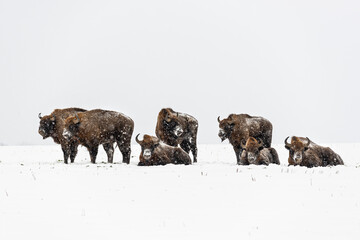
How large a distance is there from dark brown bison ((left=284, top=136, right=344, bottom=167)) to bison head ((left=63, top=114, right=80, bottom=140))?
325 inches

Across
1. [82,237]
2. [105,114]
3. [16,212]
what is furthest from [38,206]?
[105,114]

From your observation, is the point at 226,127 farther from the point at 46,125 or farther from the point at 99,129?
the point at 46,125

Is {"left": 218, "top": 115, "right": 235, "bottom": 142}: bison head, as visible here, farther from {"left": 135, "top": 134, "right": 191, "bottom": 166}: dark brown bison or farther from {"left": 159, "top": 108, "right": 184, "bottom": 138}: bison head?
{"left": 135, "top": 134, "right": 191, "bottom": 166}: dark brown bison

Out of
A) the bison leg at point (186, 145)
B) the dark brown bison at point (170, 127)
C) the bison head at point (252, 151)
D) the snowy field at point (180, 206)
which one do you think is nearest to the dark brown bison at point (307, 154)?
the bison head at point (252, 151)

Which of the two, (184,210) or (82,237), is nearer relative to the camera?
(82,237)

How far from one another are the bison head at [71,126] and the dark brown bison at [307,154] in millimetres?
8256

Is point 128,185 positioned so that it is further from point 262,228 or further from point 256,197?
point 262,228

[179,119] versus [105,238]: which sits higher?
[179,119]

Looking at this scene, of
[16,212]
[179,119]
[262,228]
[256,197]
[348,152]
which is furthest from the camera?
[348,152]

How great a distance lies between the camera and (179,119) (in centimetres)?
2097

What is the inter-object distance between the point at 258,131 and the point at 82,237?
49.6 ft

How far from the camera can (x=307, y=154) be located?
55.8ft

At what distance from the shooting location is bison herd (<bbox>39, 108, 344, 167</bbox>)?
1694cm

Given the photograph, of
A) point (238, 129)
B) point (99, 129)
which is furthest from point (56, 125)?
point (238, 129)
